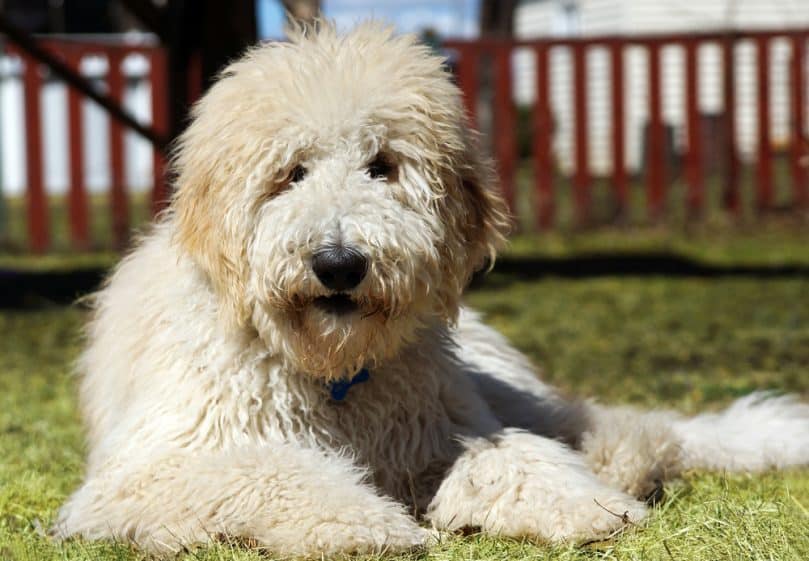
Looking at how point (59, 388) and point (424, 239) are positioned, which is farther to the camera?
point (59, 388)

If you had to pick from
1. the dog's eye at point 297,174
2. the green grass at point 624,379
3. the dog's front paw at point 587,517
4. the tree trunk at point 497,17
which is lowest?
the green grass at point 624,379

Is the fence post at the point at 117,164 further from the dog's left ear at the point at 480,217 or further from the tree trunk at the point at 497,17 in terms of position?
the tree trunk at the point at 497,17

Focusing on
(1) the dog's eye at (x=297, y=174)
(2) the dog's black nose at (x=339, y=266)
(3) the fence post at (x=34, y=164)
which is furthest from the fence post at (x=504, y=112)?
(2) the dog's black nose at (x=339, y=266)

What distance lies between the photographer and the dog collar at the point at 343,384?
11.6 feet

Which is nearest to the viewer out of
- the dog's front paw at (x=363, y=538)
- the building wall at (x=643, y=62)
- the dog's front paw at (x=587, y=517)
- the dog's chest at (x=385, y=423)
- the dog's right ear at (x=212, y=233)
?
the dog's front paw at (x=363, y=538)

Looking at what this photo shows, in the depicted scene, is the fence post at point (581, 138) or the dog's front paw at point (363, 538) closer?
the dog's front paw at point (363, 538)

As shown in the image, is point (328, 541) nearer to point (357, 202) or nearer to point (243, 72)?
point (357, 202)

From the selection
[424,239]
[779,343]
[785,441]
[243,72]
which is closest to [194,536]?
[424,239]

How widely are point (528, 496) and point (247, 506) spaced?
773 mm

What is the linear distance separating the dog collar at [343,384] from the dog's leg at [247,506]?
0.22 meters

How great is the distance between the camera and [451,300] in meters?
3.58

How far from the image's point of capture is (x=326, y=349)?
328cm

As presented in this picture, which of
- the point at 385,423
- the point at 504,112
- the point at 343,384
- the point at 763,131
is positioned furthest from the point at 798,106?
the point at 343,384

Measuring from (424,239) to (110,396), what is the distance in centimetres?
133
